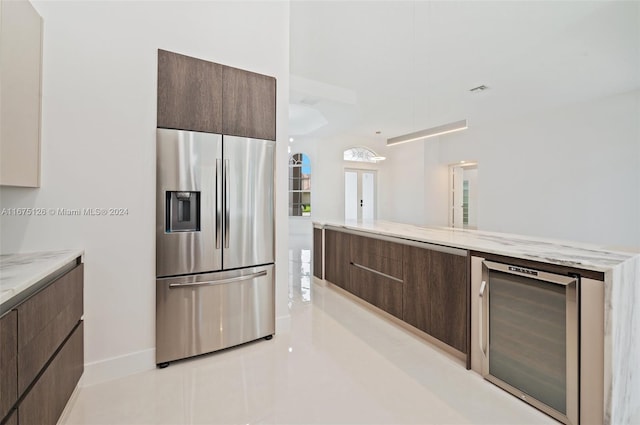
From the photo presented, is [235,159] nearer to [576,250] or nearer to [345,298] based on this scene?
[345,298]

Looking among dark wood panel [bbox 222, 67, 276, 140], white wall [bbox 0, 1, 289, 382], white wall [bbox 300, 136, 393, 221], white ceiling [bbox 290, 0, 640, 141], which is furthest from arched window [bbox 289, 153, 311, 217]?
white wall [bbox 0, 1, 289, 382]

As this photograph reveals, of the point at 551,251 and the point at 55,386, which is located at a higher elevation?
the point at 551,251

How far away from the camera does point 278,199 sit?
107 inches

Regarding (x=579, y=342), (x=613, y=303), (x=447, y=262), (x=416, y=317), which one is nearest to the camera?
(x=613, y=303)

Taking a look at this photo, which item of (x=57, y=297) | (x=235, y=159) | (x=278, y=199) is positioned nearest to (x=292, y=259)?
(x=278, y=199)

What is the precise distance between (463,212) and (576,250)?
686 centimetres

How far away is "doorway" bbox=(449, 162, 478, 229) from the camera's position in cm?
810

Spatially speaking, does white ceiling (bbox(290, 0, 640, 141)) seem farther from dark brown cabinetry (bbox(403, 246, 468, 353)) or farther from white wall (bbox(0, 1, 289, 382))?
dark brown cabinetry (bbox(403, 246, 468, 353))

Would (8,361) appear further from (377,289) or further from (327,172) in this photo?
(327,172)

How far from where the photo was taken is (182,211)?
224cm

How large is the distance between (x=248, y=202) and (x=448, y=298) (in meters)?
1.70

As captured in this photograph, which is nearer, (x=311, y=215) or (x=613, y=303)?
(x=613, y=303)

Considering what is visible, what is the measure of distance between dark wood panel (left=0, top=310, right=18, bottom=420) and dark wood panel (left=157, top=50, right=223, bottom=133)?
1.49 metres

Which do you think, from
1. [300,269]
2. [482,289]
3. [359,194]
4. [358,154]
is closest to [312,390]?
[482,289]
